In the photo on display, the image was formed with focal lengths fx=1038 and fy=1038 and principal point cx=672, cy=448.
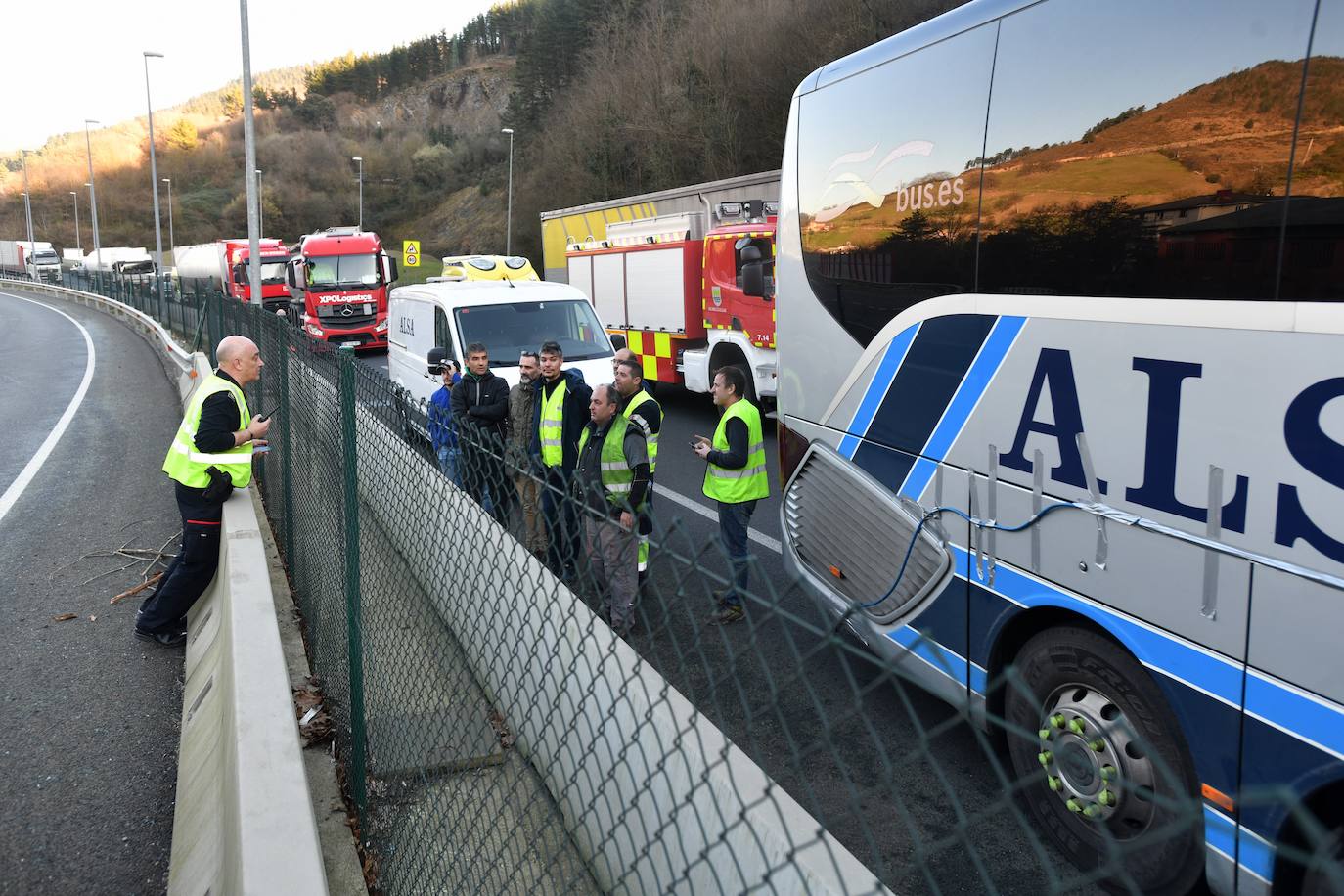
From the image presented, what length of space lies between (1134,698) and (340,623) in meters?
3.20

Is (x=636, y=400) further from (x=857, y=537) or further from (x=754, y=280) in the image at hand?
(x=754, y=280)

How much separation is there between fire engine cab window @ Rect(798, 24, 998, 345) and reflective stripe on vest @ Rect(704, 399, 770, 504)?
0.96 metres

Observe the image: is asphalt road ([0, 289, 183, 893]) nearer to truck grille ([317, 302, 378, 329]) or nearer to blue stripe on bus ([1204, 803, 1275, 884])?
blue stripe on bus ([1204, 803, 1275, 884])

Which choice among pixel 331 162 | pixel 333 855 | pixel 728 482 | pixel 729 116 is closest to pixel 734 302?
pixel 728 482

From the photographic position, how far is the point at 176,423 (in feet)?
47.6

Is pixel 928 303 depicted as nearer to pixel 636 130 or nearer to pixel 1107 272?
pixel 1107 272

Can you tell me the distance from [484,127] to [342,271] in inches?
3577

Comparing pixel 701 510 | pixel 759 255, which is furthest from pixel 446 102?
pixel 701 510

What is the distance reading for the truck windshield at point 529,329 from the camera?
11023mm

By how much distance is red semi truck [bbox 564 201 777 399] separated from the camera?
43.5 ft

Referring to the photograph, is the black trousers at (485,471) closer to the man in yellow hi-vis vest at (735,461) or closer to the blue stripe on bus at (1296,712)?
the blue stripe on bus at (1296,712)

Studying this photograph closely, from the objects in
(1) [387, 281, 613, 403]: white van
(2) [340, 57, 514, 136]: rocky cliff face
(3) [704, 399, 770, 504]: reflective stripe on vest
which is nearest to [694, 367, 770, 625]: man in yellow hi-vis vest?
(3) [704, 399, 770, 504]: reflective stripe on vest

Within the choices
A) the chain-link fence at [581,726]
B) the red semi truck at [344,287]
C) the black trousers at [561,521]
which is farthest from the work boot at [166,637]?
the red semi truck at [344,287]

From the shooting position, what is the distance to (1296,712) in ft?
9.61
